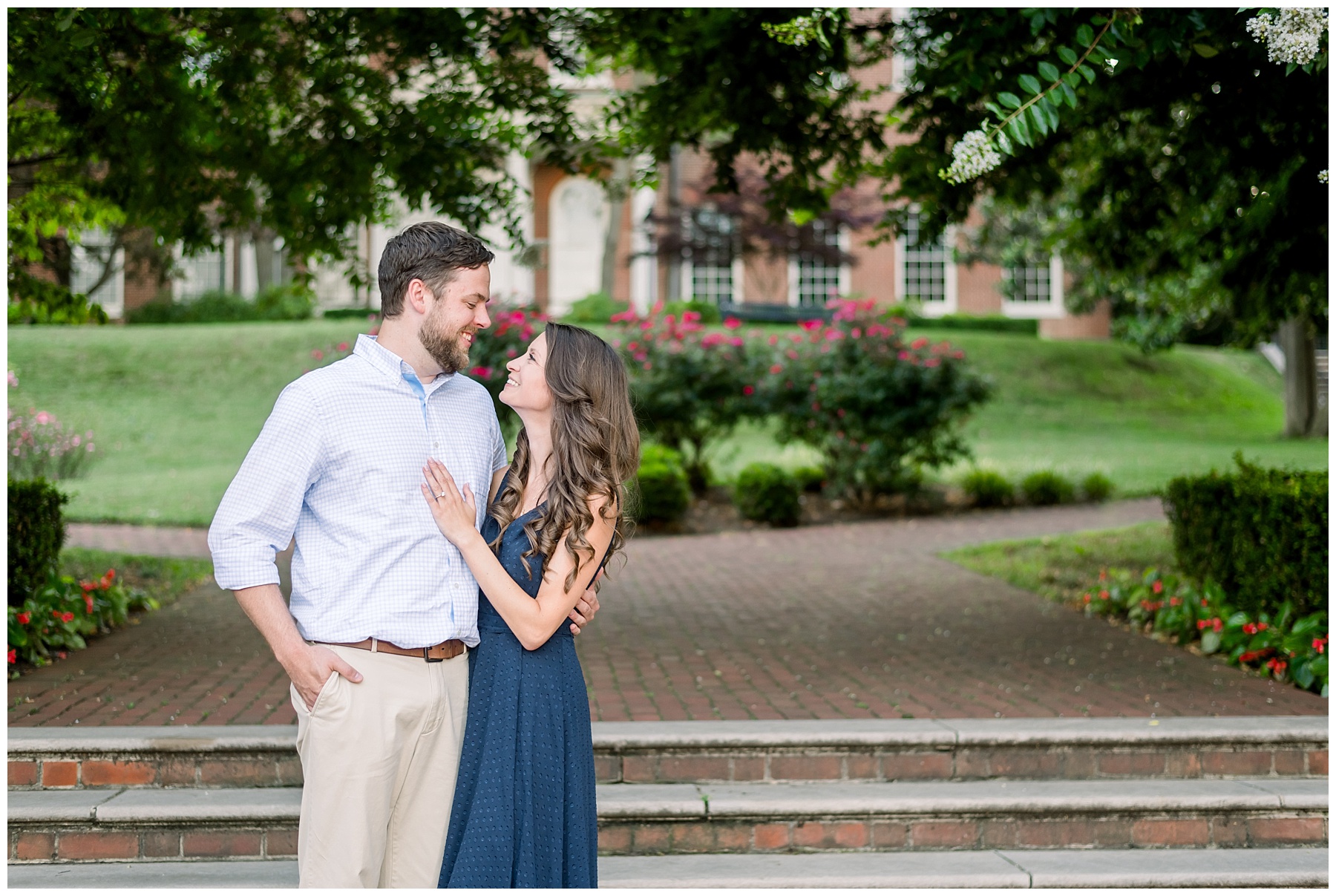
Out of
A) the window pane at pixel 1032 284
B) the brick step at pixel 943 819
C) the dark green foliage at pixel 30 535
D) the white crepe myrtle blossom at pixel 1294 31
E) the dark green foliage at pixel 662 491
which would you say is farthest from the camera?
the window pane at pixel 1032 284

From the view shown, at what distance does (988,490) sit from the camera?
14.0 m

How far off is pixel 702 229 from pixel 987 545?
48.8 ft

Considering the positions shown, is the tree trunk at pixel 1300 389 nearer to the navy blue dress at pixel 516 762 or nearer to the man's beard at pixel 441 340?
the navy blue dress at pixel 516 762

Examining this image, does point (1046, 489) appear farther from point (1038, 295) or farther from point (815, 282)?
point (1038, 295)

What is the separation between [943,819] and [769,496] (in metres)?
8.47

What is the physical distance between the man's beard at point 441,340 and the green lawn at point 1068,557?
22.5 feet

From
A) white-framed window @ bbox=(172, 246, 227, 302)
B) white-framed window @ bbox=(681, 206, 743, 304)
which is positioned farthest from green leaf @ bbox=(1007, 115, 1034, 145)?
white-framed window @ bbox=(172, 246, 227, 302)

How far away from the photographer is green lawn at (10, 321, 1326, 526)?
51.8 ft

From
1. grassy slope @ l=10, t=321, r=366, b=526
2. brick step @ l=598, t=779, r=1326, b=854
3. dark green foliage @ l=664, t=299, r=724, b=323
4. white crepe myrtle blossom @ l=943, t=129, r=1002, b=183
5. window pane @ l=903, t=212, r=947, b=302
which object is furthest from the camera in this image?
window pane @ l=903, t=212, r=947, b=302

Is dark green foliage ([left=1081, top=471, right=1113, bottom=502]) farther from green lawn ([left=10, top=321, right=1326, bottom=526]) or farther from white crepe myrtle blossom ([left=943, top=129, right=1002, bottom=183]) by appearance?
white crepe myrtle blossom ([left=943, top=129, right=1002, bottom=183])

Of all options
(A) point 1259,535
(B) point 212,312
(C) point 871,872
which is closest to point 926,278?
(B) point 212,312

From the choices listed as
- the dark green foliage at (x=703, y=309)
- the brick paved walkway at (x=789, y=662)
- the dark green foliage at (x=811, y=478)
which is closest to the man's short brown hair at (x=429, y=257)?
the brick paved walkway at (x=789, y=662)

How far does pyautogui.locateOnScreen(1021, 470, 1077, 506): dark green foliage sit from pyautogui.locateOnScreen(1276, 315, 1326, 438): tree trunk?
799 centimetres

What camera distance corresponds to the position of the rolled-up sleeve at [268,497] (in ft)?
8.30
